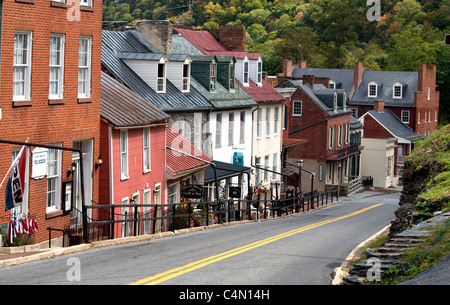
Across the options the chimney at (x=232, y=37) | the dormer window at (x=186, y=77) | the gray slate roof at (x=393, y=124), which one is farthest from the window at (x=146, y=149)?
the gray slate roof at (x=393, y=124)

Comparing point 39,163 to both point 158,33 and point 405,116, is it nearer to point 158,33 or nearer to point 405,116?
point 158,33

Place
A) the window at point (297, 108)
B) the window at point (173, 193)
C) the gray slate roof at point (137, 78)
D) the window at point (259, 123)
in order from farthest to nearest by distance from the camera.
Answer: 1. the window at point (297, 108)
2. the window at point (259, 123)
3. the gray slate roof at point (137, 78)
4. the window at point (173, 193)

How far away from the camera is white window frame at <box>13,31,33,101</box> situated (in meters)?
21.1

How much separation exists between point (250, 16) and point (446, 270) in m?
140

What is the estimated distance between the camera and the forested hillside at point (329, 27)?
10762 cm

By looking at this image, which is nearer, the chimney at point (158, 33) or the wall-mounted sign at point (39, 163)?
the wall-mounted sign at point (39, 163)

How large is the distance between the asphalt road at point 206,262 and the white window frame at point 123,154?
3.80 meters

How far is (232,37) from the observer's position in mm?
52344

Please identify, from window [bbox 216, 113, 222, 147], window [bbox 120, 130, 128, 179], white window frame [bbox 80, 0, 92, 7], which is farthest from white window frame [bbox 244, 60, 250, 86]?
white window frame [bbox 80, 0, 92, 7]

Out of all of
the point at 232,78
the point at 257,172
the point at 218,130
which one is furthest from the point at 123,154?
the point at 257,172

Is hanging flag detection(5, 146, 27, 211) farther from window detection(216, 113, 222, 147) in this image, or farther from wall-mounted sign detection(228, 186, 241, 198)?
window detection(216, 113, 222, 147)

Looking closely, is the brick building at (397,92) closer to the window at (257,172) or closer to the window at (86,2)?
the window at (257,172)

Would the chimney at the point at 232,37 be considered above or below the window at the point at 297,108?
above
